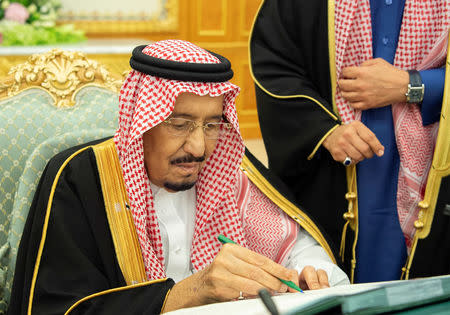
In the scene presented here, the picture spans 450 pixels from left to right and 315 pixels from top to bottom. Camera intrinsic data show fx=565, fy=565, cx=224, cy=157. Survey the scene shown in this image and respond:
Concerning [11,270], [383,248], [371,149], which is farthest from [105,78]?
[383,248]

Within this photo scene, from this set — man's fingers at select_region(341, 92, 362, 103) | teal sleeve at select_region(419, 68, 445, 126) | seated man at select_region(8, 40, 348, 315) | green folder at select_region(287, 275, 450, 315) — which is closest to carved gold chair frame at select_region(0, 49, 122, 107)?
seated man at select_region(8, 40, 348, 315)

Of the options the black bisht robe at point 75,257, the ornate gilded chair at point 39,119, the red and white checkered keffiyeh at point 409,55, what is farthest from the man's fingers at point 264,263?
the red and white checkered keffiyeh at point 409,55

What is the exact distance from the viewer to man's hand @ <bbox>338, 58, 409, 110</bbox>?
1.97 metres

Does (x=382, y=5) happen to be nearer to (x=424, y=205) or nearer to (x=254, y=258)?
(x=424, y=205)

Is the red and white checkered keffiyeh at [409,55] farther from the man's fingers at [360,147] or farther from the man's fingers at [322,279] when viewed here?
the man's fingers at [322,279]

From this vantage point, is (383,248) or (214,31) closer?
(383,248)

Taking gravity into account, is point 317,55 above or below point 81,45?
above

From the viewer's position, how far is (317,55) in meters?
2.11

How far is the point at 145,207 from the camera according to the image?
161 cm

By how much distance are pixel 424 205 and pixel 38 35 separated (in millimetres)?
4150

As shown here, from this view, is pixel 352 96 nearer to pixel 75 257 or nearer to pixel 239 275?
pixel 239 275

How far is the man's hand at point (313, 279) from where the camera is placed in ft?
5.11

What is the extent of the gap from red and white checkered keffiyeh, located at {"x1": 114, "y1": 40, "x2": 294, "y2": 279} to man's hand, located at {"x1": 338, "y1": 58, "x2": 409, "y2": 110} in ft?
1.68

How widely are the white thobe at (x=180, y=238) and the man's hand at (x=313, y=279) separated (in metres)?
0.14
